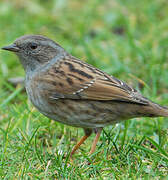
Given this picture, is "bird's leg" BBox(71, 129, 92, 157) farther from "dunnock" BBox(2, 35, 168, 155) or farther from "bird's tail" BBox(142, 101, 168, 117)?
"bird's tail" BBox(142, 101, 168, 117)

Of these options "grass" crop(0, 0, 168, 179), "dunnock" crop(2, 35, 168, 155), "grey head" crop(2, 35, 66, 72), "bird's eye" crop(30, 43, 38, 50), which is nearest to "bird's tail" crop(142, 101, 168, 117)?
"dunnock" crop(2, 35, 168, 155)

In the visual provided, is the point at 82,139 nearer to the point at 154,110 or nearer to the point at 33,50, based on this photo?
the point at 154,110

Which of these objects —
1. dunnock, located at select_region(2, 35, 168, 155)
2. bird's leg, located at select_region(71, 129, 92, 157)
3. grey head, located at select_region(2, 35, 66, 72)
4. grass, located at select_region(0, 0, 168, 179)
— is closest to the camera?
grass, located at select_region(0, 0, 168, 179)

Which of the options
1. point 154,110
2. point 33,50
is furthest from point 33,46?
point 154,110

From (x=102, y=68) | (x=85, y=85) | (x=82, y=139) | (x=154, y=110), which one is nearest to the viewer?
(x=154, y=110)

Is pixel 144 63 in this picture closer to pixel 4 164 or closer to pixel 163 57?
pixel 163 57

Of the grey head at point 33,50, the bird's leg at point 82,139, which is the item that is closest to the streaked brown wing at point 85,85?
the grey head at point 33,50
